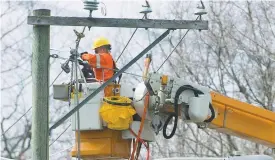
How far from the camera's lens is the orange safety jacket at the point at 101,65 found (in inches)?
607

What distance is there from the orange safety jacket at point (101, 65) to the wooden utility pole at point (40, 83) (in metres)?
0.90

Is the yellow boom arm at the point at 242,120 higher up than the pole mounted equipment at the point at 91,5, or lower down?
lower down

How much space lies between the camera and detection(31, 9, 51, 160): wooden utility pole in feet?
47.5

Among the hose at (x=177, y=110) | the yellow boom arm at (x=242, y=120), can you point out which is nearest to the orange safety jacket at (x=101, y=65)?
the hose at (x=177, y=110)

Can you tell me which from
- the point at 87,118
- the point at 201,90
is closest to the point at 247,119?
the point at 201,90

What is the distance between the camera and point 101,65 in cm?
1555

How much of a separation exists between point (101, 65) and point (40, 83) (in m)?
1.26

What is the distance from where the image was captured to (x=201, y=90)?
15.5m

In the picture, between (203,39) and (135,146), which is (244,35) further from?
(135,146)

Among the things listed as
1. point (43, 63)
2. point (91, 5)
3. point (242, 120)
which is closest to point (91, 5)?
point (91, 5)

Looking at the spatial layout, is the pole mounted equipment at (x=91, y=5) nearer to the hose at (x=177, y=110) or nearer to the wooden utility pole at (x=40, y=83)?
the wooden utility pole at (x=40, y=83)

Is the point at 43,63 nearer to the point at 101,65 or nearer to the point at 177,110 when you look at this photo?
the point at 101,65

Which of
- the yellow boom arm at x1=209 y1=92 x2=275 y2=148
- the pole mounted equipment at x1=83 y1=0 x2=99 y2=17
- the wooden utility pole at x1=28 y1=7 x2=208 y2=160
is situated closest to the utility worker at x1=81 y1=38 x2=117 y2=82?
the wooden utility pole at x1=28 y1=7 x2=208 y2=160

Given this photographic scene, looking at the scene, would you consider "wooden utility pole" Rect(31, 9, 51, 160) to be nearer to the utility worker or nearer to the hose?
the utility worker
